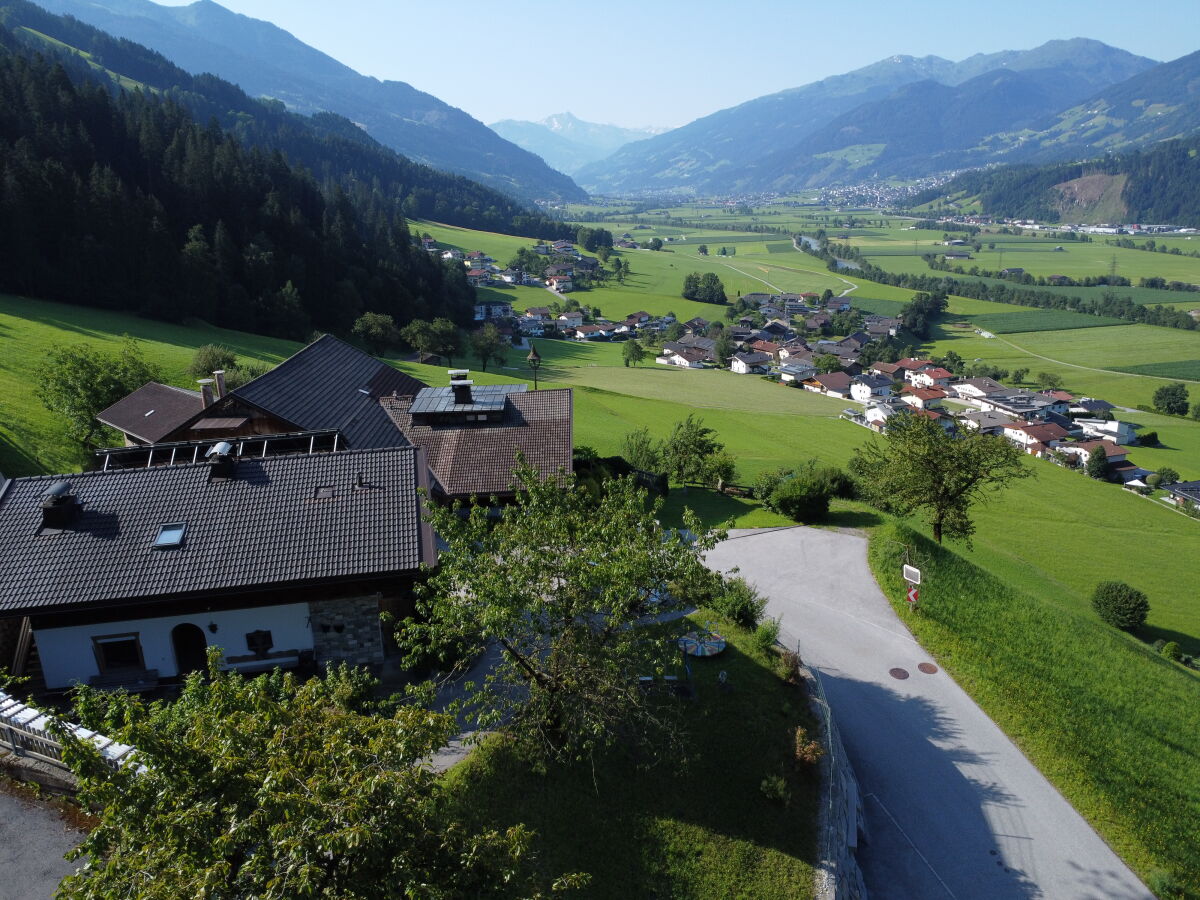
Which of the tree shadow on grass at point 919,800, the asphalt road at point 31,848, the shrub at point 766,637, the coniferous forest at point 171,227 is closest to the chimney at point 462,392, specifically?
the shrub at point 766,637

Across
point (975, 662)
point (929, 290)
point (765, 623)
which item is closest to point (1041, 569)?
point (975, 662)

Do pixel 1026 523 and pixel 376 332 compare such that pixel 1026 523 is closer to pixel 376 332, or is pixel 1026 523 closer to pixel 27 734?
pixel 27 734

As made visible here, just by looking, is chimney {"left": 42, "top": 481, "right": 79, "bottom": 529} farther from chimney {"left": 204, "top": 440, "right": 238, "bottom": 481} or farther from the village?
the village

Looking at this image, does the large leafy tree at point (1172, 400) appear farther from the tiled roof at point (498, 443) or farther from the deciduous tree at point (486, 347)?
the tiled roof at point (498, 443)

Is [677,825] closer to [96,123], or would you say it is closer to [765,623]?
[765,623]

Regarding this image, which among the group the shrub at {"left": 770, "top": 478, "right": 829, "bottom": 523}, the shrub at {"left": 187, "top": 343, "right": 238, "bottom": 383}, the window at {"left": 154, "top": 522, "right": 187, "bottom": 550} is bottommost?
the shrub at {"left": 770, "top": 478, "right": 829, "bottom": 523}

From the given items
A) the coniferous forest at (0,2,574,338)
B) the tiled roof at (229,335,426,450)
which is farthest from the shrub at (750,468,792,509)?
the coniferous forest at (0,2,574,338)
